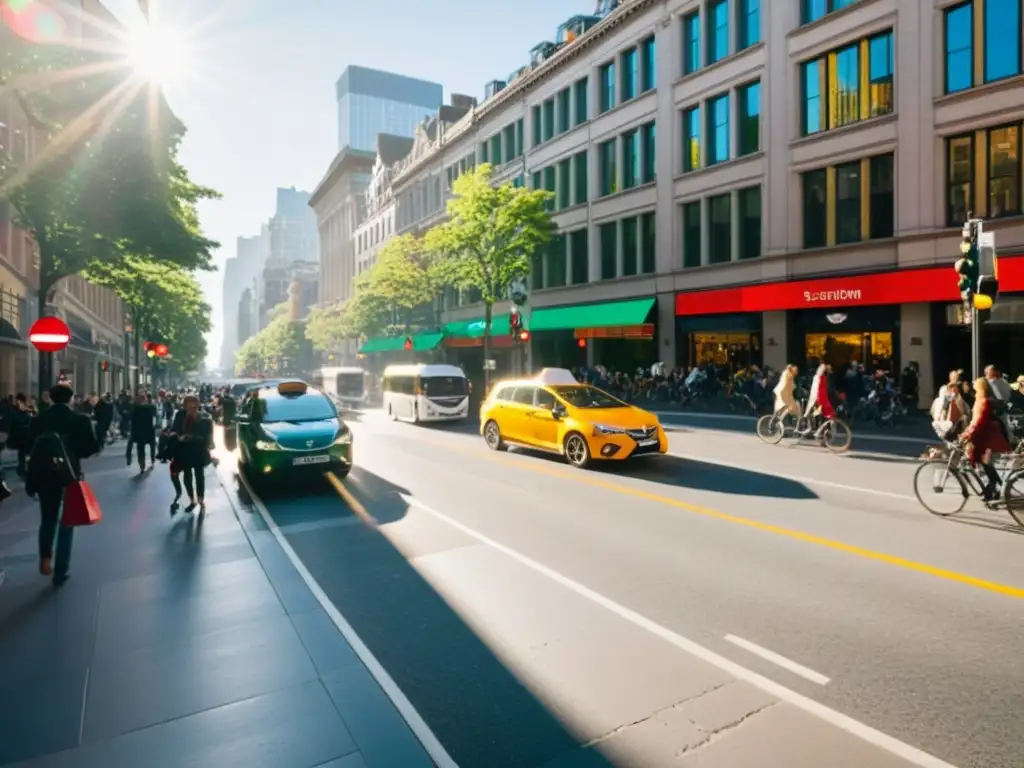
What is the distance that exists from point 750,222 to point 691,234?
3309 mm

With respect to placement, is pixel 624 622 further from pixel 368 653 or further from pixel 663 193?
pixel 663 193

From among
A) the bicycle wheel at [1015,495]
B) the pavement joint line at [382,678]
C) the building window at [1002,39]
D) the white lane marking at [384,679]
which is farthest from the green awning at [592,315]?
the white lane marking at [384,679]

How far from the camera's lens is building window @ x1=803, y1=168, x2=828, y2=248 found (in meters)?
25.4

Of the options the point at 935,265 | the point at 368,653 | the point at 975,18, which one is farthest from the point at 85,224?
the point at 975,18

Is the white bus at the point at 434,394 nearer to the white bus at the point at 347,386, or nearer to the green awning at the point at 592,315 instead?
the green awning at the point at 592,315

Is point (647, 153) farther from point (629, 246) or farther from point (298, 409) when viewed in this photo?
point (298, 409)

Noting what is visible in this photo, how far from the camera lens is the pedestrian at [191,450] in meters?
10.4

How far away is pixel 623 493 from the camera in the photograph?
10.6 metres

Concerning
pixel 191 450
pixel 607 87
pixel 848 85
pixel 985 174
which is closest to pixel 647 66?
pixel 607 87

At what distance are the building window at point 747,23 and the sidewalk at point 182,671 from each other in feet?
93.5

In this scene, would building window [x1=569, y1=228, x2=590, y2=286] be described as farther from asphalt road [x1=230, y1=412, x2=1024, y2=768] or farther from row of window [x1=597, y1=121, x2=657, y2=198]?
asphalt road [x1=230, y1=412, x2=1024, y2=768]

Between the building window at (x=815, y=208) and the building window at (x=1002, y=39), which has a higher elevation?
the building window at (x=1002, y=39)

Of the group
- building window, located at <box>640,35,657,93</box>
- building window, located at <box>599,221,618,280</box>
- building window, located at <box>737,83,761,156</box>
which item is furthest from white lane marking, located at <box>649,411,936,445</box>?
building window, located at <box>640,35,657,93</box>

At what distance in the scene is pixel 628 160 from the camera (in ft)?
113
